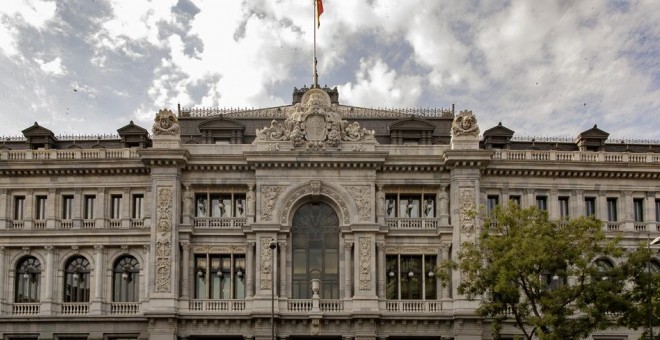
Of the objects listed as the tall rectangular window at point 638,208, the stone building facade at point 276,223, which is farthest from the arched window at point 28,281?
the tall rectangular window at point 638,208

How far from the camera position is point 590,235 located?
54.3 metres

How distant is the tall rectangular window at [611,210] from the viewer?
68625 mm

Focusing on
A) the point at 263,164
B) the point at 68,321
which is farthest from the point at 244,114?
the point at 68,321

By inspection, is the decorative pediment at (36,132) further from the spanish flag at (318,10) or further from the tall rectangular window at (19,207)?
the spanish flag at (318,10)

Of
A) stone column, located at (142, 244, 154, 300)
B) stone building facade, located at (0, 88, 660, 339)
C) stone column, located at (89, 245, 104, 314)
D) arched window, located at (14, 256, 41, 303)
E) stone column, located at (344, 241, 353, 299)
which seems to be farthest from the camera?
arched window, located at (14, 256, 41, 303)

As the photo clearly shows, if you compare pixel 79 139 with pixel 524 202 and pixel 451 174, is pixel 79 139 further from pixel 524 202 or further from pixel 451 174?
pixel 524 202

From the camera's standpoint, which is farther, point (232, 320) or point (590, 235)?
point (232, 320)

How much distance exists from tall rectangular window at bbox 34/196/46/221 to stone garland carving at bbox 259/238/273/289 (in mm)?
17321

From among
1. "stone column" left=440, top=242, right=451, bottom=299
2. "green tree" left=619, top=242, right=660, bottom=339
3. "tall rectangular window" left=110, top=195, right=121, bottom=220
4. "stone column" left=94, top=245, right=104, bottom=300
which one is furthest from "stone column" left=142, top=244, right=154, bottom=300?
"green tree" left=619, top=242, right=660, bottom=339

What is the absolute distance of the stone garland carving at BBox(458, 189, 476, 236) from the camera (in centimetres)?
6519

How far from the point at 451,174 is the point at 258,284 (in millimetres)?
16525

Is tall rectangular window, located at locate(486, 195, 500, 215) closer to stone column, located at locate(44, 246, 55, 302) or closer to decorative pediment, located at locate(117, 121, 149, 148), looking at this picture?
decorative pediment, located at locate(117, 121, 149, 148)

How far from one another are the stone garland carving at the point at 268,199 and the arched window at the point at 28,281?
1764 cm

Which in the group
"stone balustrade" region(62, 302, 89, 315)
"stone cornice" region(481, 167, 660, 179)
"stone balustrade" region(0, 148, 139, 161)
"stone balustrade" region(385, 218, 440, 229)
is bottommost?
"stone balustrade" region(62, 302, 89, 315)
